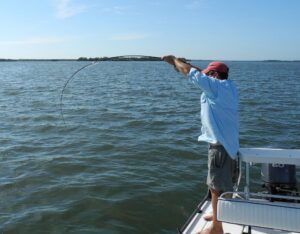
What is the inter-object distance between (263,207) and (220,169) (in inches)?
26.8

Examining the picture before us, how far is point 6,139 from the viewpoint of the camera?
13828 mm

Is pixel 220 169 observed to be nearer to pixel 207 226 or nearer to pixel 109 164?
pixel 207 226

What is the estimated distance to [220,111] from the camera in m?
4.99

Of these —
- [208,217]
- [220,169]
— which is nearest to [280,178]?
[208,217]

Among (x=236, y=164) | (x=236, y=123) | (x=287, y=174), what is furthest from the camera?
(x=287, y=174)

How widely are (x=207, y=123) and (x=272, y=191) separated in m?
1.81

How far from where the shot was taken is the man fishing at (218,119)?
191 inches

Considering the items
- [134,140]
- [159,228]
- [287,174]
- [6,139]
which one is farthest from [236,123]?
[6,139]

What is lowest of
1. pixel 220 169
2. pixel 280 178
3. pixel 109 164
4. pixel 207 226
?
pixel 109 164

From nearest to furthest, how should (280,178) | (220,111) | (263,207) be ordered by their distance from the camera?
1. (263,207)
2. (220,111)
3. (280,178)

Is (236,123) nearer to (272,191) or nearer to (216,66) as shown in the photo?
(216,66)

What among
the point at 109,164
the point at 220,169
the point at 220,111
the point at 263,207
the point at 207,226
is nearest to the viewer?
the point at 263,207

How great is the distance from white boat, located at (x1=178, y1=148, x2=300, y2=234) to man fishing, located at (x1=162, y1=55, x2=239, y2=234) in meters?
0.21

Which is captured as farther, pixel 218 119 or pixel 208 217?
pixel 208 217
